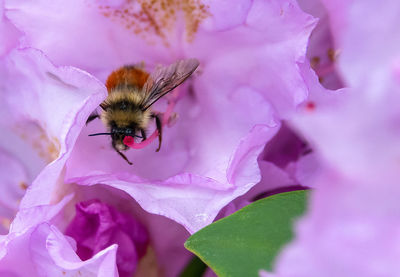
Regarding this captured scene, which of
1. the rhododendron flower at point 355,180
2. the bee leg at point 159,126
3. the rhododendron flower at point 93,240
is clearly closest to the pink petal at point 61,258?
the rhododendron flower at point 93,240

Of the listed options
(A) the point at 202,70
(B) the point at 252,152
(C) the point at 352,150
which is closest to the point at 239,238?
(B) the point at 252,152

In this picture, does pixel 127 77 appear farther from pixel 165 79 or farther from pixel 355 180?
pixel 355 180

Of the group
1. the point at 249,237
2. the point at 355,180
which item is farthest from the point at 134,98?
the point at 355,180

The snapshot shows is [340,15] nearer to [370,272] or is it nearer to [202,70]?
[202,70]

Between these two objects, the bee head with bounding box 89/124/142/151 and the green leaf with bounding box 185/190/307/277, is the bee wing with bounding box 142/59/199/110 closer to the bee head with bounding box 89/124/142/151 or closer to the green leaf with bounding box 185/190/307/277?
the bee head with bounding box 89/124/142/151

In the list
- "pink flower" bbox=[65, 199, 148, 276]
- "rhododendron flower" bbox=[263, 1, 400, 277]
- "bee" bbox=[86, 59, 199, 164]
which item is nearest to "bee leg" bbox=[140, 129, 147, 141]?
"bee" bbox=[86, 59, 199, 164]

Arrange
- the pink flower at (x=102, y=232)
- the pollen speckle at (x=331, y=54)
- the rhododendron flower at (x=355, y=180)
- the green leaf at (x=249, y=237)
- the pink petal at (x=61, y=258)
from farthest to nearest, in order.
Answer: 1. the pollen speckle at (x=331, y=54)
2. the pink flower at (x=102, y=232)
3. the pink petal at (x=61, y=258)
4. the green leaf at (x=249, y=237)
5. the rhododendron flower at (x=355, y=180)

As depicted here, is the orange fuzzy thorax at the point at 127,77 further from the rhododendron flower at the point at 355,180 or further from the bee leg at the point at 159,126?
the rhododendron flower at the point at 355,180

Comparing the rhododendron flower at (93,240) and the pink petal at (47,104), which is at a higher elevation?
the pink petal at (47,104)
